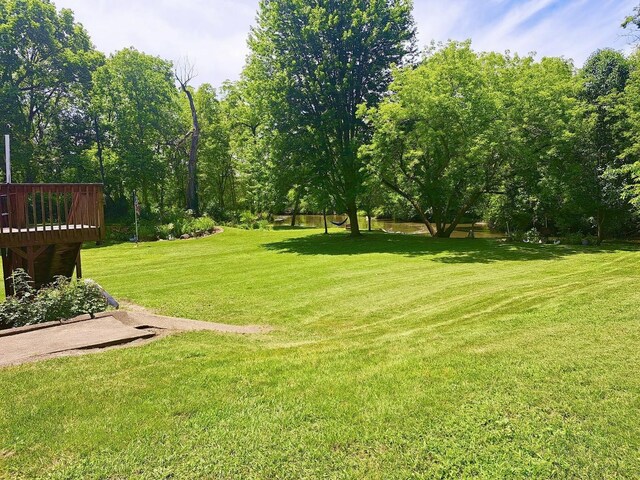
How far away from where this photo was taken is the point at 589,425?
2979 mm

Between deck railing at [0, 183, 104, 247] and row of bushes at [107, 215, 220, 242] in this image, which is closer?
deck railing at [0, 183, 104, 247]

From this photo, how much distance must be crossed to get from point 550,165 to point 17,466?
2029 cm

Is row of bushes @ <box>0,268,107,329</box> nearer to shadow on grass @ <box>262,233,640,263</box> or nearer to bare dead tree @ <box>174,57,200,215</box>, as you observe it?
shadow on grass @ <box>262,233,640,263</box>

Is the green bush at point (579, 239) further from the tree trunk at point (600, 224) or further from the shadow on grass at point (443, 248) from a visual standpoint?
the shadow on grass at point (443, 248)

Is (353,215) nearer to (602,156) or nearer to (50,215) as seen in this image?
(602,156)

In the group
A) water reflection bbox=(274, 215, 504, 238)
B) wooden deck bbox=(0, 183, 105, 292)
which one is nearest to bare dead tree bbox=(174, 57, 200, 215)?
water reflection bbox=(274, 215, 504, 238)

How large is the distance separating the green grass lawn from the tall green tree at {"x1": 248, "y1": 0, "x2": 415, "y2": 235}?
13644 mm

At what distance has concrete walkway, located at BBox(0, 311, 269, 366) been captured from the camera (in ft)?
16.0

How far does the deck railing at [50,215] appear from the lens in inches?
275

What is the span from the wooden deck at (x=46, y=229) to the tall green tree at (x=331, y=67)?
13.1 metres

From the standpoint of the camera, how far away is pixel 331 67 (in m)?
19.7

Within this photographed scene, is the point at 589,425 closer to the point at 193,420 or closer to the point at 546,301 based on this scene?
the point at 193,420

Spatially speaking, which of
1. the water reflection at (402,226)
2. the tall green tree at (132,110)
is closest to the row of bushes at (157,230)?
the tall green tree at (132,110)

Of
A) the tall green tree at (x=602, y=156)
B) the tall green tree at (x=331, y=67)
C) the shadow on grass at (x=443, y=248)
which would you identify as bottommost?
the shadow on grass at (x=443, y=248)
